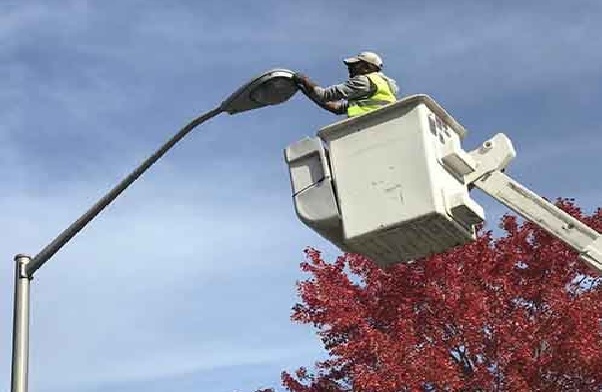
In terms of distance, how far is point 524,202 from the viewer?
24.0 ft

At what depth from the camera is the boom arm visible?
7.23m

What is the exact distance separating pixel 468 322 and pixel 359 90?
46.8 ft

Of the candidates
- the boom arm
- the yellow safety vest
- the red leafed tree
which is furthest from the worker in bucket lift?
the red leafed tree

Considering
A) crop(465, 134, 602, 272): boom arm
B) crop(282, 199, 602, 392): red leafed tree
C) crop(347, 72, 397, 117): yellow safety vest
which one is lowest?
crop(465, 134, 602, 272): boom arm

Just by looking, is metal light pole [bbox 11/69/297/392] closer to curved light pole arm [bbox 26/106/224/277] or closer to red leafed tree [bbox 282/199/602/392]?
curved light pole arm [bbox 26/106/224/277]

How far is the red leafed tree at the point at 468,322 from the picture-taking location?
66.4 ft

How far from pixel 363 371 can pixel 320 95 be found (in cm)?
1417

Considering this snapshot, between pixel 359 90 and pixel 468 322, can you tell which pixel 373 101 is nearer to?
pixel 359 90

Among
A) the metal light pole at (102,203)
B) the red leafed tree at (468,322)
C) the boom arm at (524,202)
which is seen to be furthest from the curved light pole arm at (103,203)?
the red leafed tree at (468,322)

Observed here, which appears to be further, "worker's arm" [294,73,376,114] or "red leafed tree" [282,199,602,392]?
"red leafed tree" [282,199,602,392]

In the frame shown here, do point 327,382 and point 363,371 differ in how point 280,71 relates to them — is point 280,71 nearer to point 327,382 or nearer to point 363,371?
point 363,371

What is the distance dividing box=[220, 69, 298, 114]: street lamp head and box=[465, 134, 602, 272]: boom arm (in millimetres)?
1522

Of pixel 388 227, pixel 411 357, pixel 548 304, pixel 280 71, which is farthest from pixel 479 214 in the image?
pixel 548 304

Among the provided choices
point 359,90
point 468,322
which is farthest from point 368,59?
point 468,322
